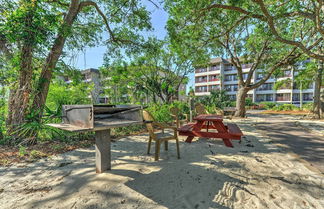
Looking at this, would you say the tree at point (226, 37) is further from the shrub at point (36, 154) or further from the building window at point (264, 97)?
the building window at point (264, 97)

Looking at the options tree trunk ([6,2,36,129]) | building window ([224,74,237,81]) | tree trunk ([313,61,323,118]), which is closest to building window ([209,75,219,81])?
building window ([224,74,237,81])

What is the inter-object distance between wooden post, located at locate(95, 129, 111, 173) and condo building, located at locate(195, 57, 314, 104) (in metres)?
33.1

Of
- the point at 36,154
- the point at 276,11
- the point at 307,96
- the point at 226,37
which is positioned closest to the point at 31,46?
the point at 36,154

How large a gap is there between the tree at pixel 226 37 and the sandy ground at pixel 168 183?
5404 millimetres

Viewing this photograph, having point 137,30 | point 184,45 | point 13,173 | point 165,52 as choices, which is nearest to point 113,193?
point 13,173

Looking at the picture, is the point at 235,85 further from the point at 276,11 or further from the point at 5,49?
the point at 5,49

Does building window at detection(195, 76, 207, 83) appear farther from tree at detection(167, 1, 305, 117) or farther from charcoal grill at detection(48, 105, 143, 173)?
charcoal grill at detection(48, 105, 143, 173)

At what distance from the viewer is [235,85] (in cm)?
4003

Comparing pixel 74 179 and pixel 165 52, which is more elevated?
pixel 165 52

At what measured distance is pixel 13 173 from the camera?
2.80 metres

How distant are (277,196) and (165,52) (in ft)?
38.6

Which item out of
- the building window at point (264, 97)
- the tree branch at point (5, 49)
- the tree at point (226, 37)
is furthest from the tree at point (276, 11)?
the building window at point (264, 97)

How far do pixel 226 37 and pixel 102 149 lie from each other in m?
11.5

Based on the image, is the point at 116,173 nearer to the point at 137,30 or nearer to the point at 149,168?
the point at 149,168
